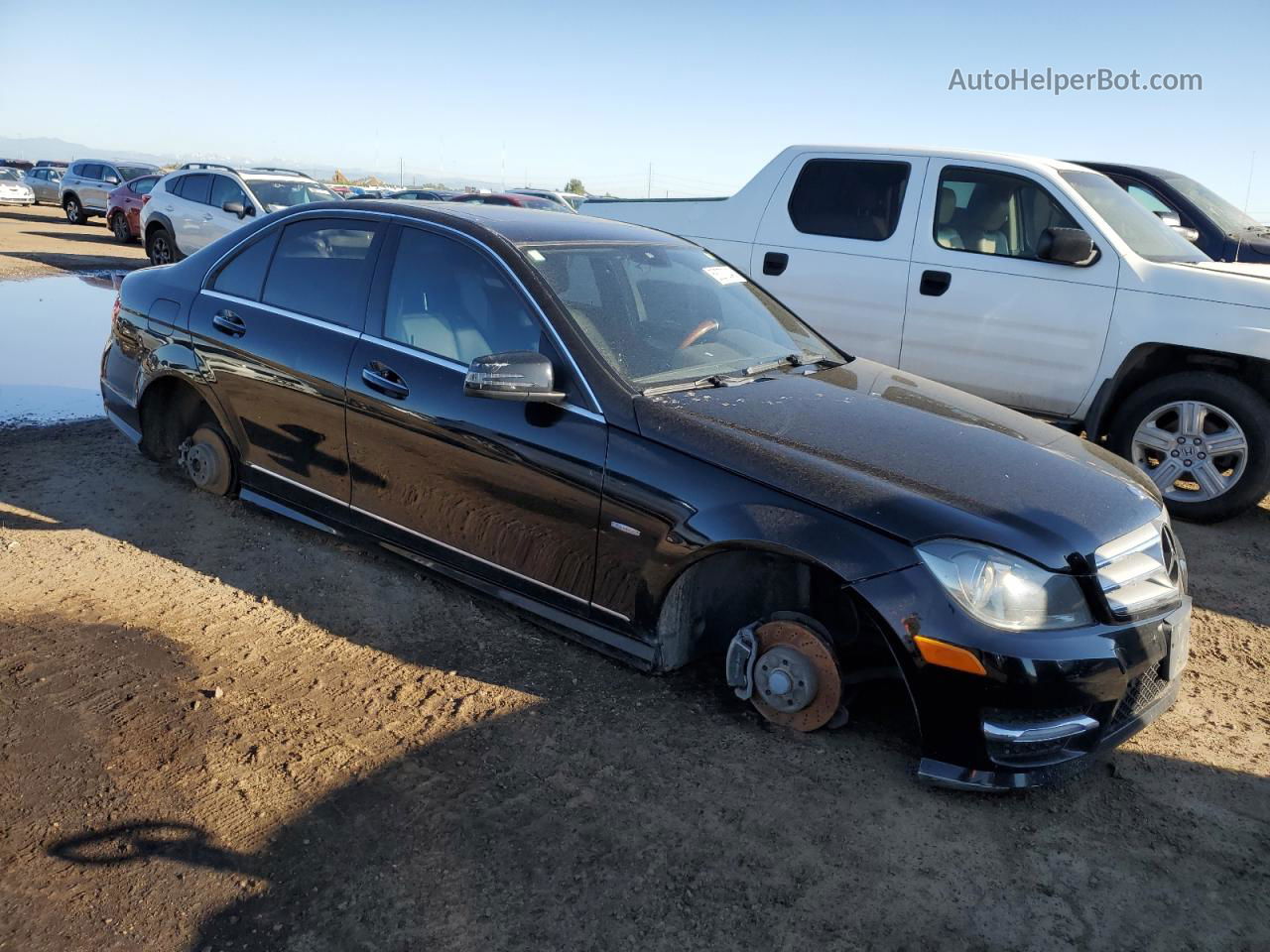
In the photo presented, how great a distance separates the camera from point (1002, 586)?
9.96 ft

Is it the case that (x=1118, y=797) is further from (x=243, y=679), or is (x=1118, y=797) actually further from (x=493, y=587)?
(x=243, y=679)

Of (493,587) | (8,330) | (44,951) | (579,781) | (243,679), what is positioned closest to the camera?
(44,951)

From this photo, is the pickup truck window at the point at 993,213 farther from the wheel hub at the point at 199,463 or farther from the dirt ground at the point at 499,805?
the wheel hub at the point at 199,463

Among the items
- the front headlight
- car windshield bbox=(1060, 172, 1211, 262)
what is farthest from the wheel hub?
car windshield bbox=(1060, 172, 1211, 262)

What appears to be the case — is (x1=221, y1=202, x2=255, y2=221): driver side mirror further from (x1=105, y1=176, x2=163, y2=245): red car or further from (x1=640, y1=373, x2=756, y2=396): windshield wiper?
(x1=640, y1=373, x2=756, y2=396): windshield wiper

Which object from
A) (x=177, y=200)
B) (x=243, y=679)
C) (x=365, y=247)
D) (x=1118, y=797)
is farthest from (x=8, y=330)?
(x=1118, y=797)

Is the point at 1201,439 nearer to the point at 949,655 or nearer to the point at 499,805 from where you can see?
the point at 949,655

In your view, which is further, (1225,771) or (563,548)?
(563,548)

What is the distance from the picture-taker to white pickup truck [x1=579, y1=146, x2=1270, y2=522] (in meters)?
5.88

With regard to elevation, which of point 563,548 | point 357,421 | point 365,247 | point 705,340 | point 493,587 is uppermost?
point 365,247

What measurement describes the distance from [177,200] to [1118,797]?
15.4m

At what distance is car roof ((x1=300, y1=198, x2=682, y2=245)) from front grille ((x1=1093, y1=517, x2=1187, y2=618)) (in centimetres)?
242

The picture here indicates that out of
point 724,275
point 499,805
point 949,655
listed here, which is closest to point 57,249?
point 724,275

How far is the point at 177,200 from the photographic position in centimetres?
1524
